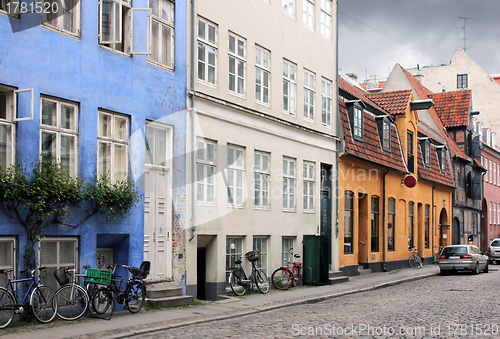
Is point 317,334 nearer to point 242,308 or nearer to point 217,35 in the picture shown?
point 242,308

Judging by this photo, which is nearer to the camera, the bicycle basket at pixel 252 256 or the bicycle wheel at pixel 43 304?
the bicycle wheel at pixel 43 304

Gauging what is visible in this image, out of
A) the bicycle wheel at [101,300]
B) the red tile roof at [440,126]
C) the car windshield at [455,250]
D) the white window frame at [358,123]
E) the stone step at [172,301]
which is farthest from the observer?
the red tile roof at [440,126]

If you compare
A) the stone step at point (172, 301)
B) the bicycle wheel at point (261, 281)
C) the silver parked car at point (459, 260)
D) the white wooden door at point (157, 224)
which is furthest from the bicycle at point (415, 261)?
the white wooden door at point (157, 224)

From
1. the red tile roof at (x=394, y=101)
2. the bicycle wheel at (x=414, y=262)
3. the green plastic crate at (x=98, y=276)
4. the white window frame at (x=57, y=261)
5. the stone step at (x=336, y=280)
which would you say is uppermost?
the red tile roof at (x=394, y=101)

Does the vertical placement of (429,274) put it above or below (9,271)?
below

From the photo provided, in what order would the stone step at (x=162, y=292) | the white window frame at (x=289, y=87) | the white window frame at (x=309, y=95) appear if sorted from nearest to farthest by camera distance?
the stone step at (x=162, y=292), the white window frame at (x=289, y=87), the white window frame at (x=309, y=95)

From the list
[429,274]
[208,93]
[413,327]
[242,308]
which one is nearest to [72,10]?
[208,93]

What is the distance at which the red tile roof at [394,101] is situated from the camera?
30.4 meters

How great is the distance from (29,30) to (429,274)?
69.0ft

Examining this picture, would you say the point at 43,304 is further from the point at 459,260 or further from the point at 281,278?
the point at 459,260

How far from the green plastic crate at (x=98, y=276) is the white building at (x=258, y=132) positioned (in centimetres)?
326

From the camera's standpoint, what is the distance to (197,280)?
16688mm

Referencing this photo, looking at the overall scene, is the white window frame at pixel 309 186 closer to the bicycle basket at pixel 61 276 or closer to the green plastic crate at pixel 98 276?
the green plastic crate at pixel 98 276

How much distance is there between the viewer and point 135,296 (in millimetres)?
12781
